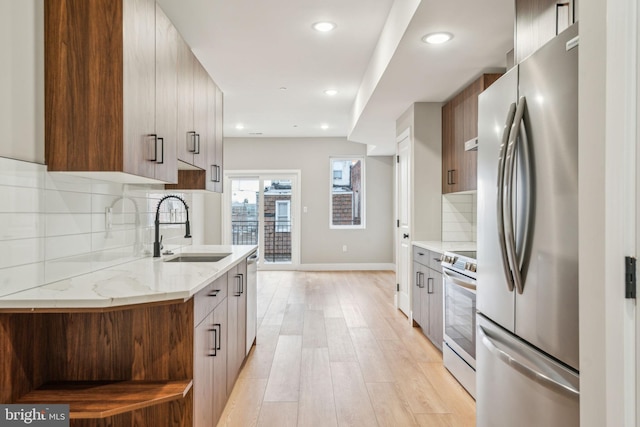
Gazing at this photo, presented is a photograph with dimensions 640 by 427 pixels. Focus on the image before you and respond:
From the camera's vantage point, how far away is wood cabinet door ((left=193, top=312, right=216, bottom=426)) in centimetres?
172

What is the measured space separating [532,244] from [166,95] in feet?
6.50

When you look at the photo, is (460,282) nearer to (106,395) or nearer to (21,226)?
(106,395)

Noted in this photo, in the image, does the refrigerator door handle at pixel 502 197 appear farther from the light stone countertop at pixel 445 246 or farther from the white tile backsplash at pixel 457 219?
the white tile backsplash at pixel 457 219

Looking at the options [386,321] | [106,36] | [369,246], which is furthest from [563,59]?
[369,246]

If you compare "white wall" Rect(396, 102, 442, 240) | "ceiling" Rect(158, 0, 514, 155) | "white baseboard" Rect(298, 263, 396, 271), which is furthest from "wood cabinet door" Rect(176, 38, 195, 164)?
"white baseboard" Rect(298, 263, 396, 271)

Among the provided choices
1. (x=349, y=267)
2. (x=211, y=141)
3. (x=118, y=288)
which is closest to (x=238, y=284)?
(x=211, y=141)

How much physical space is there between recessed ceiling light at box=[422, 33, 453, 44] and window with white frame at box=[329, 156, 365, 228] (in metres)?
5.41

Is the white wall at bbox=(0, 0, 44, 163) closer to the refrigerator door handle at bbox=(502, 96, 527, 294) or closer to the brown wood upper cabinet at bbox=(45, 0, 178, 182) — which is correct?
the brown wood upper cabinet at bbox=(45, 0, 178, 182)

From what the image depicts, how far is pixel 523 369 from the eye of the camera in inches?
57.1

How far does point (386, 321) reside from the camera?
444 centimetres

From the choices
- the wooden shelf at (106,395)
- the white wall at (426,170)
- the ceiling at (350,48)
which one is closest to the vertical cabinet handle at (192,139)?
the ceiling at (350,48)

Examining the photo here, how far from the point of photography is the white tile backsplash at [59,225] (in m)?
1.54

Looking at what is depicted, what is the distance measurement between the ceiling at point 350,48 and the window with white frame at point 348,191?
2.79m

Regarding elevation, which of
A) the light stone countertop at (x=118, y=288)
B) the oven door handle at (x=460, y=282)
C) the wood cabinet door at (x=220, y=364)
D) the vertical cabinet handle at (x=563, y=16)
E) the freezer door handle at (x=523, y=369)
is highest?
the vertical cabinet handle at (x=563, y=16)
